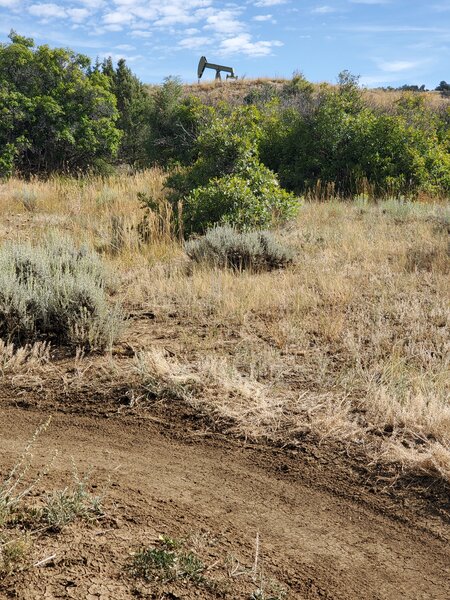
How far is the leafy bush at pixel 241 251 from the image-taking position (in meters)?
7.47

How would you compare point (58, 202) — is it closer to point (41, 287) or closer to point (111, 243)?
point (111, 243)

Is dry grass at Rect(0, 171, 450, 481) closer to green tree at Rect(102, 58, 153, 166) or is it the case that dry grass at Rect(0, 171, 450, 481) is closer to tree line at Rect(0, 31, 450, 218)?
tree line at Rect(0, 31, 450, 218)

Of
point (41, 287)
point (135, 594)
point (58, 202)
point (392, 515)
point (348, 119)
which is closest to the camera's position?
point (135, 594)

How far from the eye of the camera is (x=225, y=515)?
3.14 meters

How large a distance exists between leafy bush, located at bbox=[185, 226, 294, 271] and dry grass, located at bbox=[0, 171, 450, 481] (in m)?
0.24

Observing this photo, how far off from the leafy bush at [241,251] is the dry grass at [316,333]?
0.24 meters

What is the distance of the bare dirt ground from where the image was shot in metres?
2.67

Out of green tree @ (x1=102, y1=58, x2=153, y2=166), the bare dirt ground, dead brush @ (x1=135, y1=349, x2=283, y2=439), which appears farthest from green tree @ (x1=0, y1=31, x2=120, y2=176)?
the bare dirt ground

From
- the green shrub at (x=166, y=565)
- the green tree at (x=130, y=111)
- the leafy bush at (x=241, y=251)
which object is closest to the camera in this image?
the green shrub at (x=166, y=565)

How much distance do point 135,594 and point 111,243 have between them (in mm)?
6556

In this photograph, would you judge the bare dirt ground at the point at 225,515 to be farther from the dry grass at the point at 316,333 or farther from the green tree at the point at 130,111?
the green tree at the point at 130,111

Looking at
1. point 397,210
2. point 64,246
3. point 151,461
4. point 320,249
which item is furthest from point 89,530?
point 397,210

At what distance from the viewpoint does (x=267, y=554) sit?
2.85 metres

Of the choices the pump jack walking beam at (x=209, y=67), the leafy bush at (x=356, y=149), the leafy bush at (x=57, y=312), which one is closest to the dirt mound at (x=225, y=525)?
the leafy bush at (x=57, y=312)
